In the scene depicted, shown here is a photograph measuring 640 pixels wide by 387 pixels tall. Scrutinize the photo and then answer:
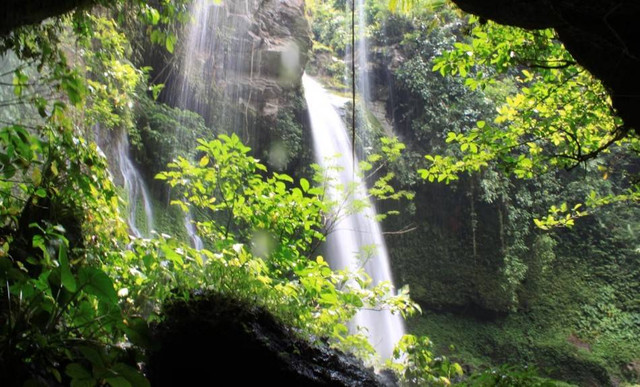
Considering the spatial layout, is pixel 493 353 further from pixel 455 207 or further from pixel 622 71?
pixel 622 71

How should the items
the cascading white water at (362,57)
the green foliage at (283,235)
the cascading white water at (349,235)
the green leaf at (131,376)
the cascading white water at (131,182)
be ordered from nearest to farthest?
the green leaf at (131,376) < the green foliage at (283,235) < the cascading white water at (131,182) < the cascading white water at (349,235) < the cascading white water at (362,57)

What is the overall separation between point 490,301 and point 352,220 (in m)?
4.85

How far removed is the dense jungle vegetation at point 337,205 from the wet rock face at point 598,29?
1.22ft

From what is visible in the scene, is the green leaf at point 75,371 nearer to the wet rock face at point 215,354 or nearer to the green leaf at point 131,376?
the green leaf at point 131,376

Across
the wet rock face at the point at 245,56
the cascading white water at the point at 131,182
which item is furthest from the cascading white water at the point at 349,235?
the cascading white water at the point at 131,182

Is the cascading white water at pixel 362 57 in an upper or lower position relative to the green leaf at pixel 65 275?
upper

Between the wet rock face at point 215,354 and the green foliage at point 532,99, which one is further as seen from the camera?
the green foliage at point 532,99

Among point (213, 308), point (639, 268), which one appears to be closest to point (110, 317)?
point (213, 308)

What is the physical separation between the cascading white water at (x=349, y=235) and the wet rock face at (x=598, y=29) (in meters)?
8.12

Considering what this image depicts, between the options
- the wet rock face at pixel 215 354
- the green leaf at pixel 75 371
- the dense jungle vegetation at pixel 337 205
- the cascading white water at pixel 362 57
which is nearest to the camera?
the green leaf at pixel 75 371

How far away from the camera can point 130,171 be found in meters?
8.21

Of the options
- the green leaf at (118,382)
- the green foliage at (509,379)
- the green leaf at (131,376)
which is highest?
A: the green leaf at (118,382)

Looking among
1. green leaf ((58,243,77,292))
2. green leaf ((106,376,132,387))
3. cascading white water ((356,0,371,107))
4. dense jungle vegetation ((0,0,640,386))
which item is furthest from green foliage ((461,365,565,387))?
cascading white water ((356,0,371,107))

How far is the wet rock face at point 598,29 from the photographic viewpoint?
2.05m
